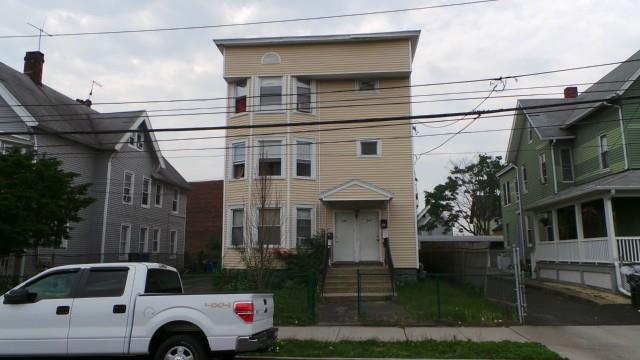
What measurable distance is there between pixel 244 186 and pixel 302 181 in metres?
2.48

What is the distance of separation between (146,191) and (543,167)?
887 inches

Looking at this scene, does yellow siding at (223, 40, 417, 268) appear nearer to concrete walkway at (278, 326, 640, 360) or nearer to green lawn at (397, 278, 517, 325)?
green lawn at (397, 278, 517, 325)

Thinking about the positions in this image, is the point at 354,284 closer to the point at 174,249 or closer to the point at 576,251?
the point at 576,251

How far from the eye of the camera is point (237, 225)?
22.0 meters

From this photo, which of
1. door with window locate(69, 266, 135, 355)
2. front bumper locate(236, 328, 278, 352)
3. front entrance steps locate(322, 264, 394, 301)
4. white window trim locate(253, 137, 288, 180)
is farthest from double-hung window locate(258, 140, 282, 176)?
front bumper locate(236, 328, 278, 352)

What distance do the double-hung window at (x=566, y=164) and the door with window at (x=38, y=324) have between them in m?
22.8

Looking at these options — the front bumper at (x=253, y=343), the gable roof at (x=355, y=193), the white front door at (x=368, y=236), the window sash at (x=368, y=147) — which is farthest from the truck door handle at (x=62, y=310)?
the window sash at (x=368, y=147)

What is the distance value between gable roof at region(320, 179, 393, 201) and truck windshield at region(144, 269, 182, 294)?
11.8m

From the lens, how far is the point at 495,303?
14570 mm

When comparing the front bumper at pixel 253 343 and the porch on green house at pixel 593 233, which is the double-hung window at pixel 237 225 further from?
the front bumper at pixel 253 343

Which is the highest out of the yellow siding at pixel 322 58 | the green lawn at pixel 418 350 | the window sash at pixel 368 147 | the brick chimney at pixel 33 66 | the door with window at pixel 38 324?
the brick chimney at pixel 33 66

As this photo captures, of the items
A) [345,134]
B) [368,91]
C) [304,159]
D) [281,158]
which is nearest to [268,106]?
[281,158]

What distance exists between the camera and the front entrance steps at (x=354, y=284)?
55.8ft

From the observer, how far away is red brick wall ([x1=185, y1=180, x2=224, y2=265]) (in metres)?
44.2
